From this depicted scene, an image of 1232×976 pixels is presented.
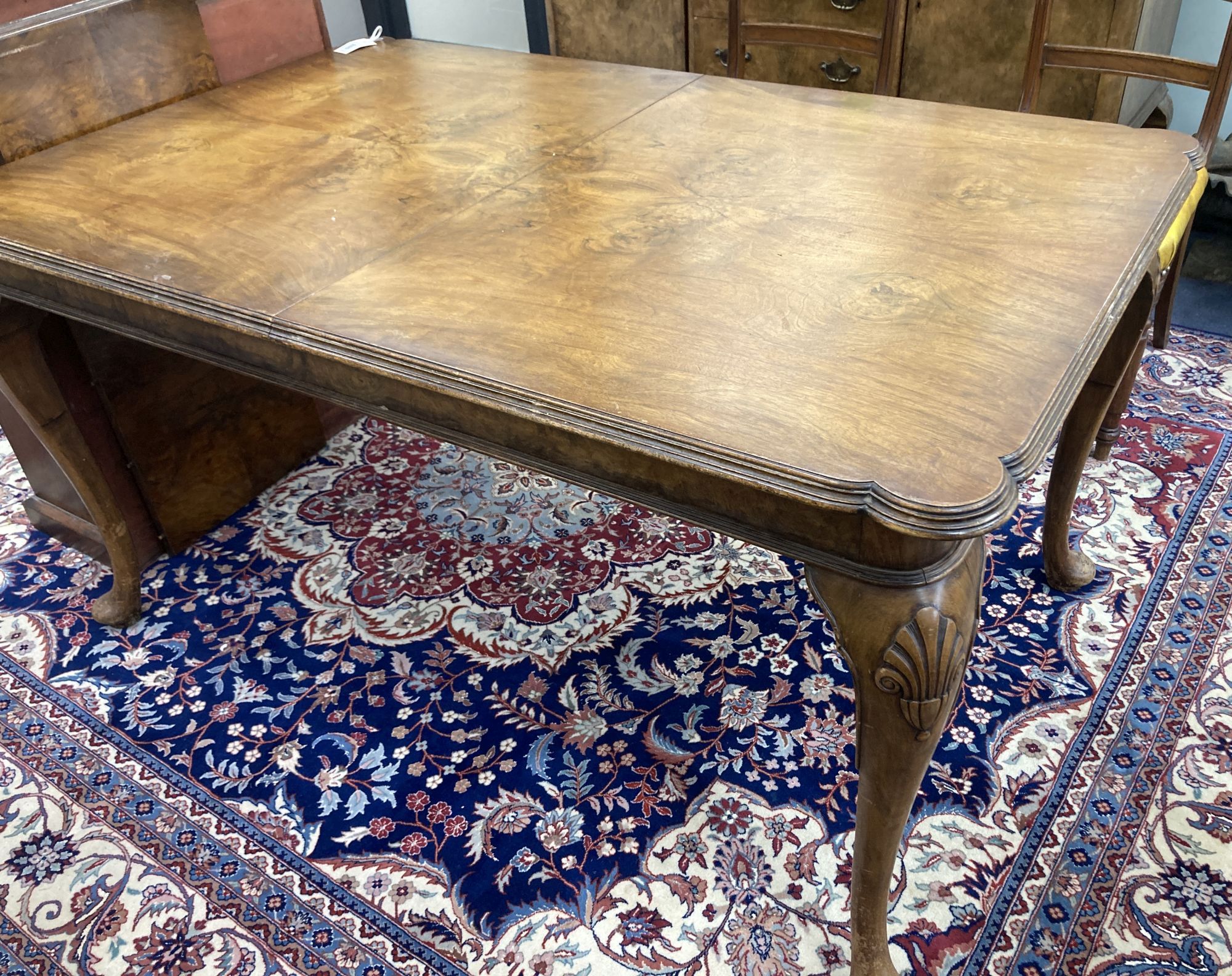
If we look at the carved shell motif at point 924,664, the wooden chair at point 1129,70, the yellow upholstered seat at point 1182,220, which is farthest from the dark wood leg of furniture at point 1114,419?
the carved shell motif at point 924,664

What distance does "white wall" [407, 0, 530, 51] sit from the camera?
4148mm

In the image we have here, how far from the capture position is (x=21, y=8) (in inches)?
71.9

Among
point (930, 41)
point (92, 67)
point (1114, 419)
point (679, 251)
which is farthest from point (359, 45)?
point (1114, 419)

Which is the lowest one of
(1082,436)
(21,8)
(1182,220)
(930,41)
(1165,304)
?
(1165,304)

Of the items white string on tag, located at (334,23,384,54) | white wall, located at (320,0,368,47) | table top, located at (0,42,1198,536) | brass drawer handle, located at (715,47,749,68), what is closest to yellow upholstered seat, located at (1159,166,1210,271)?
table top, located at (0,42,1198,536)

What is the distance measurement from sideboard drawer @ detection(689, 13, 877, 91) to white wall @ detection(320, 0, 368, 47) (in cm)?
175

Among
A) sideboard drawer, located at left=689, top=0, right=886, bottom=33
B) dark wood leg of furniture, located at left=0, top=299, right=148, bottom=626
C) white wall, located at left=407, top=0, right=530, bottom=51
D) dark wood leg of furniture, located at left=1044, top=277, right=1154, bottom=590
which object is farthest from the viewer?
white wall, located at left=407, top=0, right=530, bottom=51

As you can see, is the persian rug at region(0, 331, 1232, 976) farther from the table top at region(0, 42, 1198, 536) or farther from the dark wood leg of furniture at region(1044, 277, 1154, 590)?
the table top at region(0, 42, 1198, 536)

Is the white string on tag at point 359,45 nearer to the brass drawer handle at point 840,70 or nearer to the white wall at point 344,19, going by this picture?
the brass drawer handle at point 840,70

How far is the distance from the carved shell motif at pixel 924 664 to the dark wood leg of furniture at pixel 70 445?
1503mm

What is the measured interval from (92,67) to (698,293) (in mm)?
1341

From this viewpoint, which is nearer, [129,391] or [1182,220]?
[1182,220]

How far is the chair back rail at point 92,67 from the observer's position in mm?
1721

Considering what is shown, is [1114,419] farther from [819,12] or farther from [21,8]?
[21,8]
